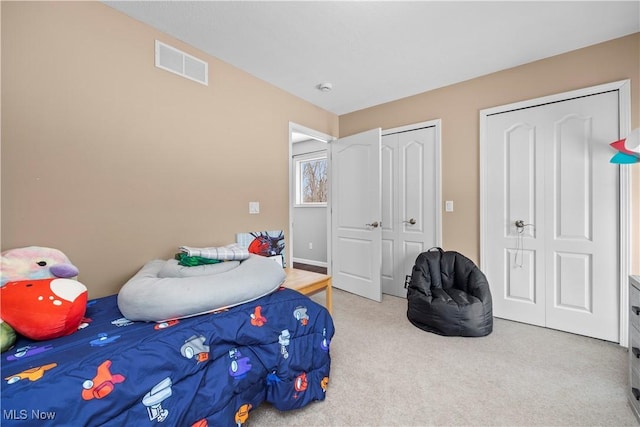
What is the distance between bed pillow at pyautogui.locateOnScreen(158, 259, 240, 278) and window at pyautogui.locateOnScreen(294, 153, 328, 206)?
3554mm

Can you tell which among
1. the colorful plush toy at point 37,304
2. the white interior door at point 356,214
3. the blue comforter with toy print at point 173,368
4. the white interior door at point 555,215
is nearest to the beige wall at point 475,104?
the white interior door at point 555,215

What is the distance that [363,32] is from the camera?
2062 mm

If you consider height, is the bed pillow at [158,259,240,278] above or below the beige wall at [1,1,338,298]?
below

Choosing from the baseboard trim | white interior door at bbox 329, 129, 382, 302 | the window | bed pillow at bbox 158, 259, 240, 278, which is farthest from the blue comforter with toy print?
the window

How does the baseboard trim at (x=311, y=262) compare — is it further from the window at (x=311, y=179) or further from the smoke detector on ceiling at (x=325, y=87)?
the smoke detector on ceiling at (x=325, y=87)

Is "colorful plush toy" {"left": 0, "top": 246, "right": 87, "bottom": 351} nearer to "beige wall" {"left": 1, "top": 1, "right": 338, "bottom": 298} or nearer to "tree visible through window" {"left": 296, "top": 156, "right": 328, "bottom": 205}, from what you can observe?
"beige wall" {"left": 1, "top": 1, "right": 338, "bottom": 298}

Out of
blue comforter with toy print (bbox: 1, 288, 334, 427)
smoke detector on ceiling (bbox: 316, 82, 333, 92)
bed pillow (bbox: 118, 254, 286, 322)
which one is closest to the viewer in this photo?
blue comforter with toy print (bbox: 1, 288, 334, 427)

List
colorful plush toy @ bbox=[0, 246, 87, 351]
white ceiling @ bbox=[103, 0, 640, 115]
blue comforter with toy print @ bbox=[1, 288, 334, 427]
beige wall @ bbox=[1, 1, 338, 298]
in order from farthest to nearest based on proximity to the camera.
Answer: white ceiling @ bbox=[103, 0, 640, 115] < beige wall @ bbox=[1, 1, 338, 298] < colorful plush toy @ bbox=[0, 246, 87, 351] < blue comforter with toy print @ bbox=[1, 288, 334, 427]

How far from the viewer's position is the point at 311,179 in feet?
17.9

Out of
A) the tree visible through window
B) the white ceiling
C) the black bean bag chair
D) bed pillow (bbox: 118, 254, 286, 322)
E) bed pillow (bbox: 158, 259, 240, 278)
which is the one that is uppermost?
the white ceiling

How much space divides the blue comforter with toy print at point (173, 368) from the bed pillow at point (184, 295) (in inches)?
1.8

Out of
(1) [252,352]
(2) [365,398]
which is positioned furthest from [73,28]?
(2) [365,398]

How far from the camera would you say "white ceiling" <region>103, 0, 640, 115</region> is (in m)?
1.81

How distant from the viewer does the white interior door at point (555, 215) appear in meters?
2.21
